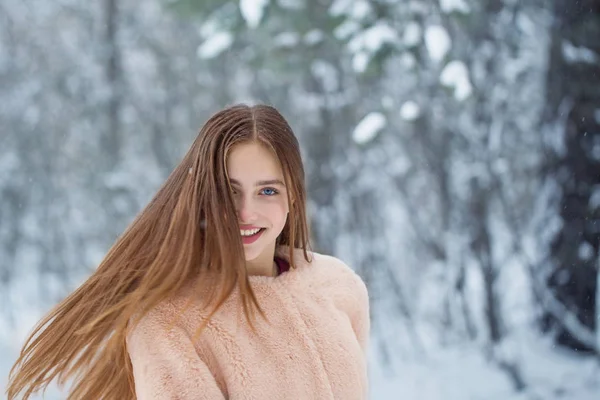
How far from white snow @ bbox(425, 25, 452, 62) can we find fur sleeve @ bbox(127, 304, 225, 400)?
179cm

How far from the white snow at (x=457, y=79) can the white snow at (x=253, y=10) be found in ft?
2.34

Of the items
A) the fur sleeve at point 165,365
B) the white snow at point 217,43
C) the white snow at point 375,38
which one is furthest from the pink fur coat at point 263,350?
the white snow at point 217,43

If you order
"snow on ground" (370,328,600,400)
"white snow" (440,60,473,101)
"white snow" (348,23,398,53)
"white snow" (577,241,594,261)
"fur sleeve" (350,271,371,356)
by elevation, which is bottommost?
"snow on ground" (370,328,600,400)

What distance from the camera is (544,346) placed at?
2.79 m

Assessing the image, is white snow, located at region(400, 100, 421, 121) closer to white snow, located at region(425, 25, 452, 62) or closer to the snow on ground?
white snow, located at region(425, 25, 452, 62)

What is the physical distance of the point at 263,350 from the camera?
1.11 meters

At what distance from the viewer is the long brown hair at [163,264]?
107 cm

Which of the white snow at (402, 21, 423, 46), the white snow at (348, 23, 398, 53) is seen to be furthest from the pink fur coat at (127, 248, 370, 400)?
the white snow at (402, 21, 423, 46)

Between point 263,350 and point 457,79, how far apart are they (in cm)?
176

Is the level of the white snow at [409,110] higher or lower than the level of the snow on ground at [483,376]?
higher

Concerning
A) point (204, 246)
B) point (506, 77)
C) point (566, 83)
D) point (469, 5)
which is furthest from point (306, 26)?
point (204, 246)

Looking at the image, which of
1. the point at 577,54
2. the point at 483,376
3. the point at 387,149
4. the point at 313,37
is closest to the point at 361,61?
the point at 313,37

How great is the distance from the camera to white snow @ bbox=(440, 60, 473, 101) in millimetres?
Answer: 2562

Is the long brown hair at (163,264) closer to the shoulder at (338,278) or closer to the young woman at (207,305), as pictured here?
the young woman at (207,305)
